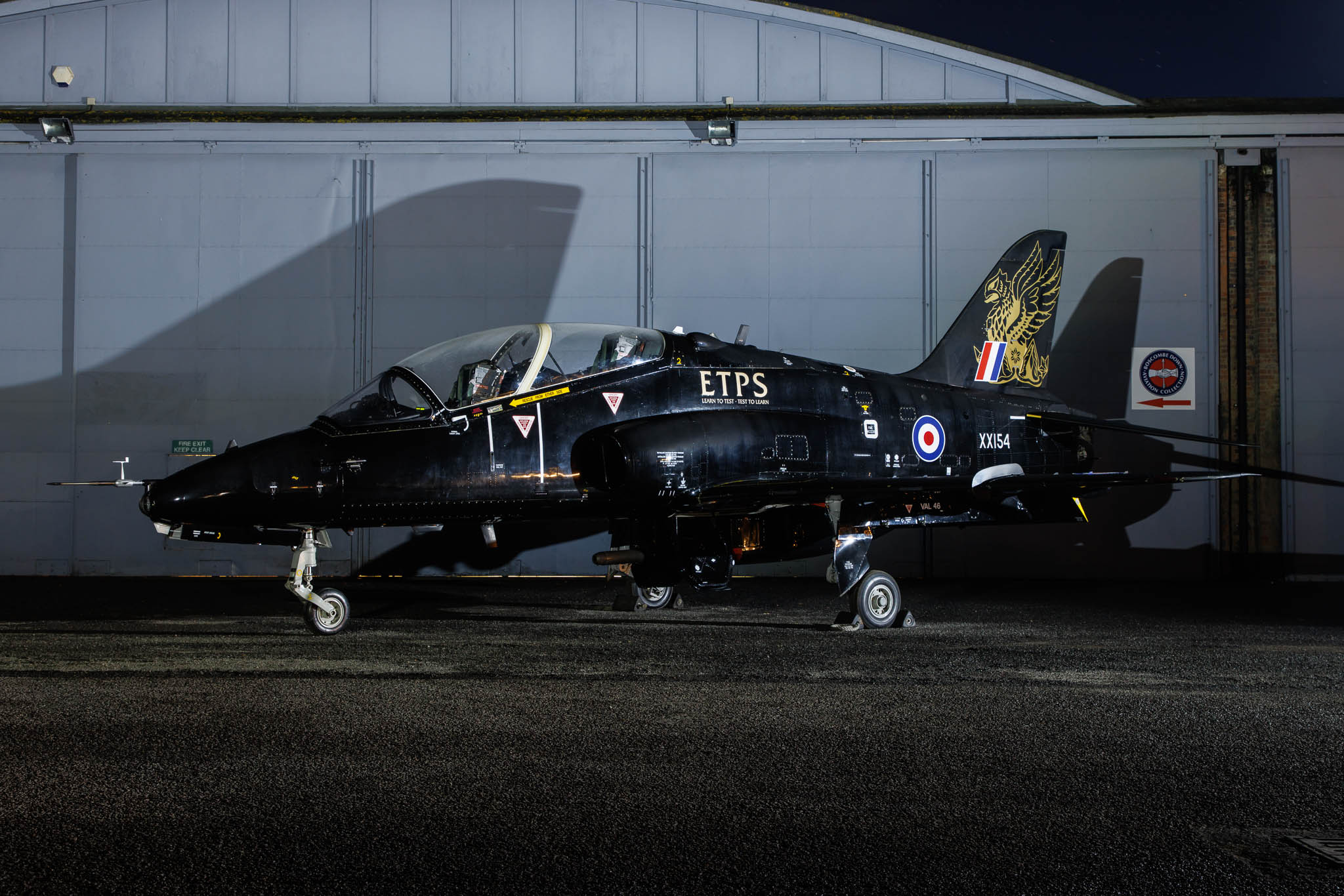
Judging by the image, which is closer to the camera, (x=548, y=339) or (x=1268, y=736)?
(x=1268, y=736)

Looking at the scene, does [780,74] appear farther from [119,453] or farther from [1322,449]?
[119,453]

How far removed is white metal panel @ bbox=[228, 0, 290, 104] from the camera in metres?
15.1

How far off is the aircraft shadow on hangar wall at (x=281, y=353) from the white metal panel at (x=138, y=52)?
202 cm

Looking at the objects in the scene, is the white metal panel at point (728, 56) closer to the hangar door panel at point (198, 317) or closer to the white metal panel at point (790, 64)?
the white metal panel at point (790, 64)

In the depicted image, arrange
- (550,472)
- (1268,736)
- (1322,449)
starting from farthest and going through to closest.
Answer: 1. (1322,449)
2. (550,472)
3. (1268,736)

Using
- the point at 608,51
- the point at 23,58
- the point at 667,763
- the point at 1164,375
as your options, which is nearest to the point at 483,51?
the point at 608,51

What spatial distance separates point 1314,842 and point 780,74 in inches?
546

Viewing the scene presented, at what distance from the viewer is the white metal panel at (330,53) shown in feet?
49.3

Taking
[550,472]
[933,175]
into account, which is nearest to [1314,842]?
[550,472]

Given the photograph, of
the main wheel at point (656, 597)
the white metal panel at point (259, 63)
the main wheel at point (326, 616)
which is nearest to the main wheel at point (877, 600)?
the main wheel at point (656, 597)

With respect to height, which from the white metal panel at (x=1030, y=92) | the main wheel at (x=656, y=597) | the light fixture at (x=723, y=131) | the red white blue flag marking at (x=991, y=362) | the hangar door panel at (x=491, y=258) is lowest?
the main wheel at (x=656, y=597)

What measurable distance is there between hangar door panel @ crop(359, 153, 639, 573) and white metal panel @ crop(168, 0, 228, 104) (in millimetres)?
2798

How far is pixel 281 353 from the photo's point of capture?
14.8 meters

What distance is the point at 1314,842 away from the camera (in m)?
3.07
